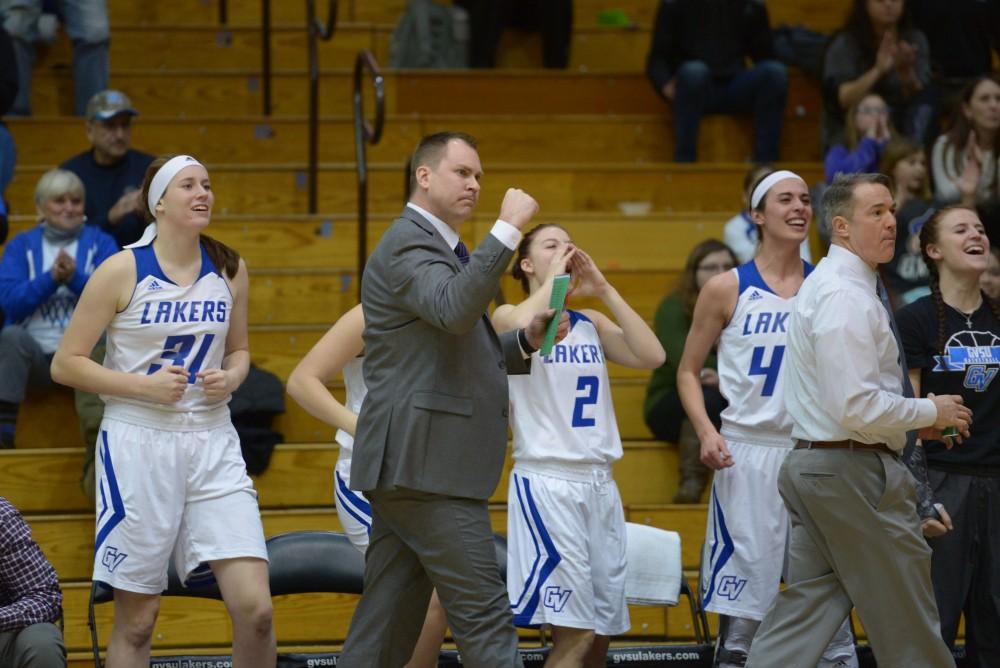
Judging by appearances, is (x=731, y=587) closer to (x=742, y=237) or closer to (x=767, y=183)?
(x=767, y=183)

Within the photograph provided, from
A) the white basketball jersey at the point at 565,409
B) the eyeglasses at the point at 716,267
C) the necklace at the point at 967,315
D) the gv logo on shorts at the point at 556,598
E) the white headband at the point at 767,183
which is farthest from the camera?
the eyeglasses at the point at 716,267

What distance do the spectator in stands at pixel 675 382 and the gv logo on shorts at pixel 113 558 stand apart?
267 cm

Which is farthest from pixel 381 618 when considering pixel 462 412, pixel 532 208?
pixel 532 208

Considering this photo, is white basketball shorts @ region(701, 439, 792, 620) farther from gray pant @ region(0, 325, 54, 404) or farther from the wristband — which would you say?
gray pant @ region(0, 325, 54, 404)

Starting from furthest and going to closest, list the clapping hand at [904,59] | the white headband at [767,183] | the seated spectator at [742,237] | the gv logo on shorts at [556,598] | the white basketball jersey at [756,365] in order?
the clapping hand at [904,59] → the seated spectator at [742,237] → the white headband at [767,183] → the white basketball jersey at [756,365] → the gv logo on shorts at [556,598]

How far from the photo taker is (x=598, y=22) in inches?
405

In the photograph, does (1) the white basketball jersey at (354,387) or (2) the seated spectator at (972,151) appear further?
(2) the seated spectator at (972,151)

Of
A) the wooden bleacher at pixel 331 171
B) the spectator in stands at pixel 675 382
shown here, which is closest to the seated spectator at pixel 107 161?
the wooden bleacher at pixel 331 171

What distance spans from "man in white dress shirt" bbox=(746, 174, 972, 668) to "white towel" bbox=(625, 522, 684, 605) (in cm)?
80

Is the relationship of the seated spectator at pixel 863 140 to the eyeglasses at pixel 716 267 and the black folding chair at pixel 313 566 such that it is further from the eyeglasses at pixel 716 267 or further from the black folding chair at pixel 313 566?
the black folding chair at pixel 313 566

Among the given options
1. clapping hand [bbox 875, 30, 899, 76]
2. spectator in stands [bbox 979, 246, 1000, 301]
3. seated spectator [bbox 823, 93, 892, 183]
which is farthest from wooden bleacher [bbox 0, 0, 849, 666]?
spectator in stands [bbox 979, 246, 1000, 301]

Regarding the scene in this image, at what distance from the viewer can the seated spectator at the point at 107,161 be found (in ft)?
24.0

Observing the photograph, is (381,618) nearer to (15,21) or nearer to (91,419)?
(91,419)

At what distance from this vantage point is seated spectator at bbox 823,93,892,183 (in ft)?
25.8
